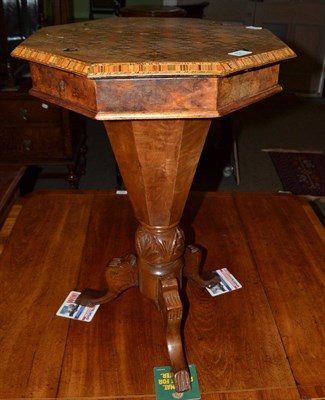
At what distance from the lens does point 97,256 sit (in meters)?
1.58

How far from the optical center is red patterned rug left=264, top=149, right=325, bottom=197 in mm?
3053

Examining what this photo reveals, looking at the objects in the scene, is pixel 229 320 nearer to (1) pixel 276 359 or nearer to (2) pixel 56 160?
(1) pixel 276 359

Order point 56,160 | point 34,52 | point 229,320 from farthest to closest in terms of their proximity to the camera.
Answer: point 56,160, point 229,320, point 34,52

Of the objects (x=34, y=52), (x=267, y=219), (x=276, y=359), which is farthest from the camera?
(x=267, y=219)

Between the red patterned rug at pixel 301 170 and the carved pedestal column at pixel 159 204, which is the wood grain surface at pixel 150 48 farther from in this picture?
the red patterned rug at pixel 301 170

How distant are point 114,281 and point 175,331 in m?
0.25

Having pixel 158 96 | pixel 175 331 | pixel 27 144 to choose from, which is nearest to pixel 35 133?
pixel 27 144

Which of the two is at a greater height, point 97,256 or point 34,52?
point 34,52

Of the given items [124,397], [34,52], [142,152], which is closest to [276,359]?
[124,397]

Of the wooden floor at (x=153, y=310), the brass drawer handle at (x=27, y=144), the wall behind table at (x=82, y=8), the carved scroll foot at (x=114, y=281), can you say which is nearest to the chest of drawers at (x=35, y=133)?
the brass drawer handle at (x=27, y=144)

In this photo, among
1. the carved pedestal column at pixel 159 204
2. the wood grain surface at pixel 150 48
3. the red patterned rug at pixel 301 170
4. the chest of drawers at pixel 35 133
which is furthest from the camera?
the red patterned rug at pixel 301 170

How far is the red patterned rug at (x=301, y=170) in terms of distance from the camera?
3.05 metres

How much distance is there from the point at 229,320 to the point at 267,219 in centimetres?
57

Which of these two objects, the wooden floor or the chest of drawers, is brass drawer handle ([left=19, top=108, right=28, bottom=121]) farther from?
the wooden floor
